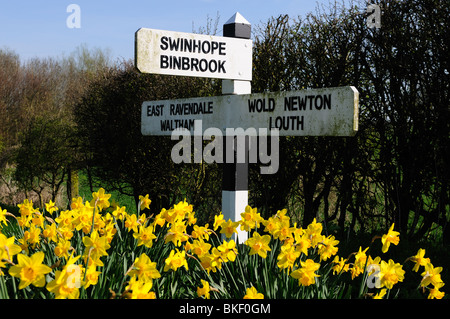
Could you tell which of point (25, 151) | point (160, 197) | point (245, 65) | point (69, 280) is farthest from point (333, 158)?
point (25, 151)

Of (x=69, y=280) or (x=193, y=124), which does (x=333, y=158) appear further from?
(x=69, y=280)

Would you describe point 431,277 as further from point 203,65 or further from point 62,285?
point 203,65

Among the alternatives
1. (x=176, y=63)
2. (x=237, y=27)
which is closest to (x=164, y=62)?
(x=176, y=63)

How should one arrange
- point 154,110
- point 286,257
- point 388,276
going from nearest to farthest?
point 388,276 → point 286,257 → point 154,110

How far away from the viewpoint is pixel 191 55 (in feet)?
13.2

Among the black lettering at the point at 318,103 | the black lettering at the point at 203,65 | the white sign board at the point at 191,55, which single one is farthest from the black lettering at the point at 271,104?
the black lettering at the point at 203,65

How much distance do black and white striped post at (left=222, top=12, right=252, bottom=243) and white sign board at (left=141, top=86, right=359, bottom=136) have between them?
5.8 inches

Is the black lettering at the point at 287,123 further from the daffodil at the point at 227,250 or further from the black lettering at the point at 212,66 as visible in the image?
the daffodil at the point at 227,250

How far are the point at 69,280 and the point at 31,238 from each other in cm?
112

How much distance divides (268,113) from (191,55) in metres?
0.70

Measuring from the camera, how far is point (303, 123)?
3.65 meters

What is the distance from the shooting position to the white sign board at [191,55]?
3873 millimetres

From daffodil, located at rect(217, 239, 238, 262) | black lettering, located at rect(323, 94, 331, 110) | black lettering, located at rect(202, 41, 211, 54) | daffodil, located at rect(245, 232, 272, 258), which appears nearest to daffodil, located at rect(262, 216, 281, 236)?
daffodil, located at rect(245, 232, 272, 258)

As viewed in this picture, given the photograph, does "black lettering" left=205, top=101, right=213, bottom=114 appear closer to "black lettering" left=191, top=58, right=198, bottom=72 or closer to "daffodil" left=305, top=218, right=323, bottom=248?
"black lettering" left=191, top=58, right=198, bottom=72
